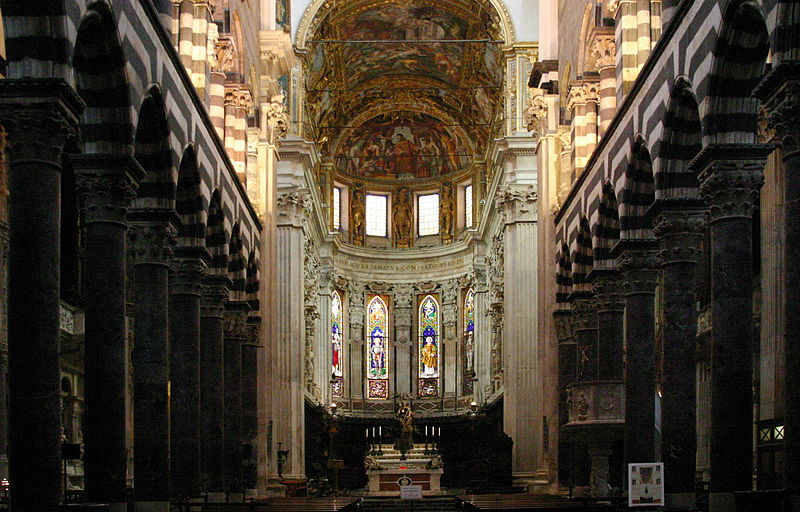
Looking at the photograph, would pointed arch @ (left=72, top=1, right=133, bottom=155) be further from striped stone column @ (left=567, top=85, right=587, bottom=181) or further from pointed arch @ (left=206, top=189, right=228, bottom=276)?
striped stone column @ (left=567, top=85, right=587, bottom=181)

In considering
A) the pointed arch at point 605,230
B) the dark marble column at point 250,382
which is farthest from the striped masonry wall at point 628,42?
the dark marble column at point 250,382

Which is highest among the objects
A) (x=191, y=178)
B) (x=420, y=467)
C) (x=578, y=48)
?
(x=578, y=48)

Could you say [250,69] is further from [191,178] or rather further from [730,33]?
[730,33]

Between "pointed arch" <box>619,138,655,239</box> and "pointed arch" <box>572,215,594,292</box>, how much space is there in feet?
20.2

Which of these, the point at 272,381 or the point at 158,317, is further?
the point at 272,381

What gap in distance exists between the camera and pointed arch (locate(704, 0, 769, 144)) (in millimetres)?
17594

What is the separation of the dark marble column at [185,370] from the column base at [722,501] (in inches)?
448

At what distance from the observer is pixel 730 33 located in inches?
694

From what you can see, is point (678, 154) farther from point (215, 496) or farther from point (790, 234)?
point (215, 496)

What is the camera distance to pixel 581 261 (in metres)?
31.6

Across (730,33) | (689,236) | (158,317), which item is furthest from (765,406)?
(158,317)

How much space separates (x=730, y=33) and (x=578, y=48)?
14888 mm

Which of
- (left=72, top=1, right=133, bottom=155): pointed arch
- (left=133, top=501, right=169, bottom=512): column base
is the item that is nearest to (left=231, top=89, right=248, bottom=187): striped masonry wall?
(left=133, top=501, right=169, bottom=512): column base

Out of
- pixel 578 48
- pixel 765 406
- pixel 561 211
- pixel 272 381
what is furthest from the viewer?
pixel 272 381
